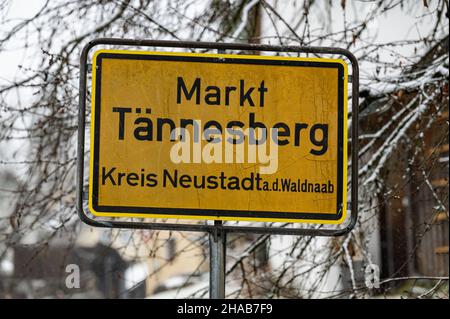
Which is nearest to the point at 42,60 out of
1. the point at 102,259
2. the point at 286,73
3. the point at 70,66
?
the point at 70,66

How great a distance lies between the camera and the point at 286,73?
359 cm

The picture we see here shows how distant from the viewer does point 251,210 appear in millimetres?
3477

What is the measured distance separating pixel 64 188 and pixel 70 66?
119 cm

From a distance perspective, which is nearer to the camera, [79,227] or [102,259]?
[79,227]

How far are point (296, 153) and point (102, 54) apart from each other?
32.3 inches

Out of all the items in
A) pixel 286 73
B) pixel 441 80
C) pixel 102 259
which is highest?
pixel 441 80

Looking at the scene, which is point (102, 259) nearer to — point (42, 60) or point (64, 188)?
point (64, 188)

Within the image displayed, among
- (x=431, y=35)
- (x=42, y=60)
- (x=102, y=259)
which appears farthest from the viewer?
(x=102, y=259)

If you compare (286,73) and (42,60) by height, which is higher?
(42,60)

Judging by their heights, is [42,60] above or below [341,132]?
above

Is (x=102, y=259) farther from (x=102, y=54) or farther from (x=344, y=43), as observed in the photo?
(x=102, y=54)
